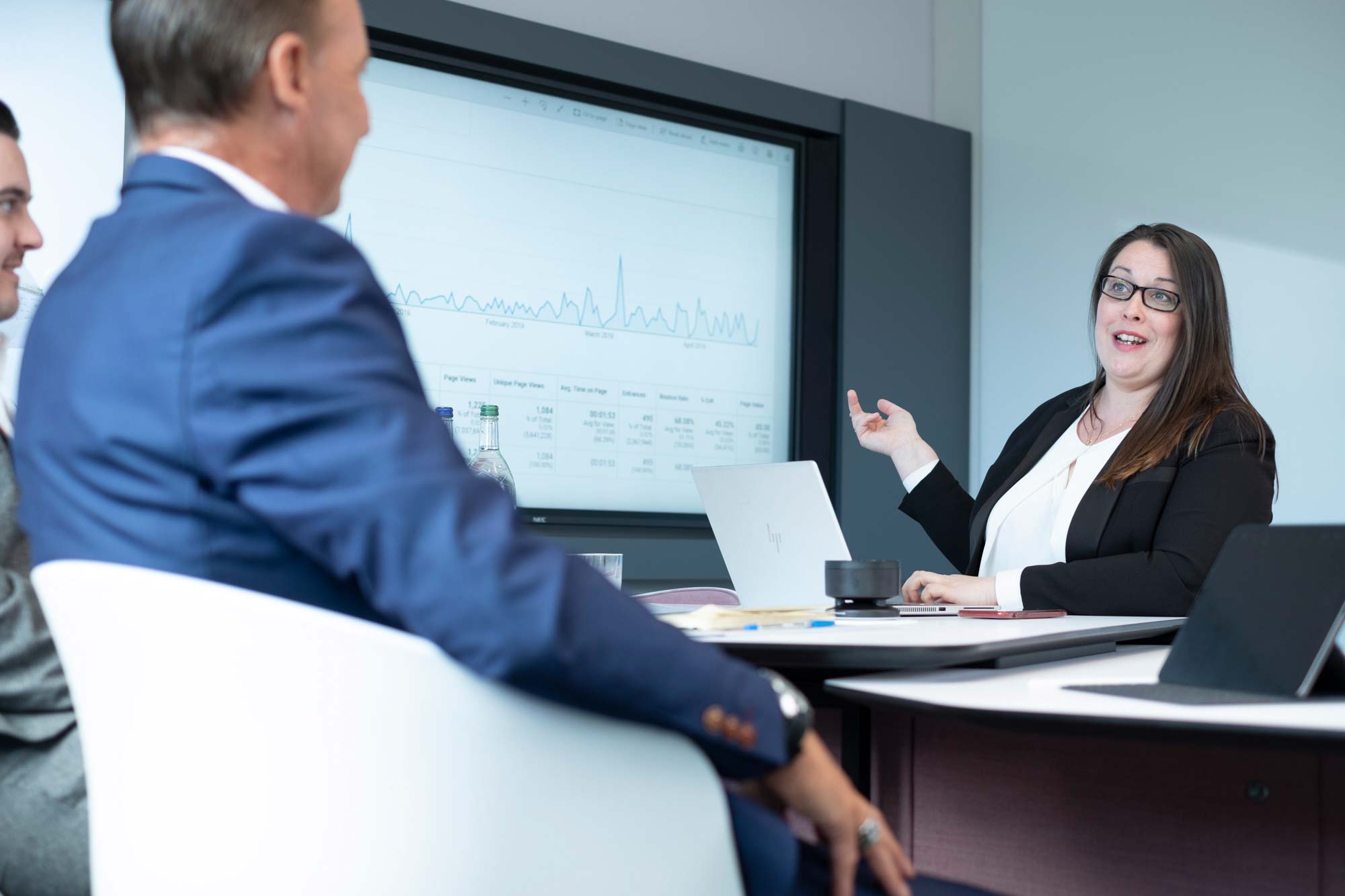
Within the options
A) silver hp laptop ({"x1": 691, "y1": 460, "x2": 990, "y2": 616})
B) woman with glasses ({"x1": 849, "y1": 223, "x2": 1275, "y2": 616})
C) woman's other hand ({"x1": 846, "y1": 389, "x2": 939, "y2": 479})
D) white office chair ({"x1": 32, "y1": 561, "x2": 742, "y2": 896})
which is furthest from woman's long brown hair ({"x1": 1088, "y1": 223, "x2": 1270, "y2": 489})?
white office chair ({"x1": 32, "y1": 561, "x2": 742, "y2": 896})

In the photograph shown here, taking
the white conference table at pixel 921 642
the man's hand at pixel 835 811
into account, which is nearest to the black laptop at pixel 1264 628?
the white conference table at pixel 921 642

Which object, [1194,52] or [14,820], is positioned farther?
[1194,52]

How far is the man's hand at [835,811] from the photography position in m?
0.79

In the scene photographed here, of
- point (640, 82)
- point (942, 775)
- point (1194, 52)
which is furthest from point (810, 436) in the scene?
point (942, 775)

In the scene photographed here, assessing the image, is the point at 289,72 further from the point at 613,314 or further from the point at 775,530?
the point at 613,314

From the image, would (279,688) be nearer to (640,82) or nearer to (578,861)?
(578,861)

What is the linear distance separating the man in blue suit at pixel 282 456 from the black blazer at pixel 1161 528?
1.31 m

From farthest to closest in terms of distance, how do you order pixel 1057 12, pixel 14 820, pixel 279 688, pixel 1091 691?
pixel 1057 12 < pixel 14 820 < pixel 1091 691 < pixel 279 688

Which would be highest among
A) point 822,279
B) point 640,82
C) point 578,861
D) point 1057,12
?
point 1057,12

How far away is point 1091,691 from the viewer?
0.95 m

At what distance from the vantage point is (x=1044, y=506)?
2.39 meters

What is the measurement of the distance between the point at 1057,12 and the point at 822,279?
1.29 meters

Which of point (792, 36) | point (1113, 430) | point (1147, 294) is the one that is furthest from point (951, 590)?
point (792, 36)

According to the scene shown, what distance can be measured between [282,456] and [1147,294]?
6.89 ft
